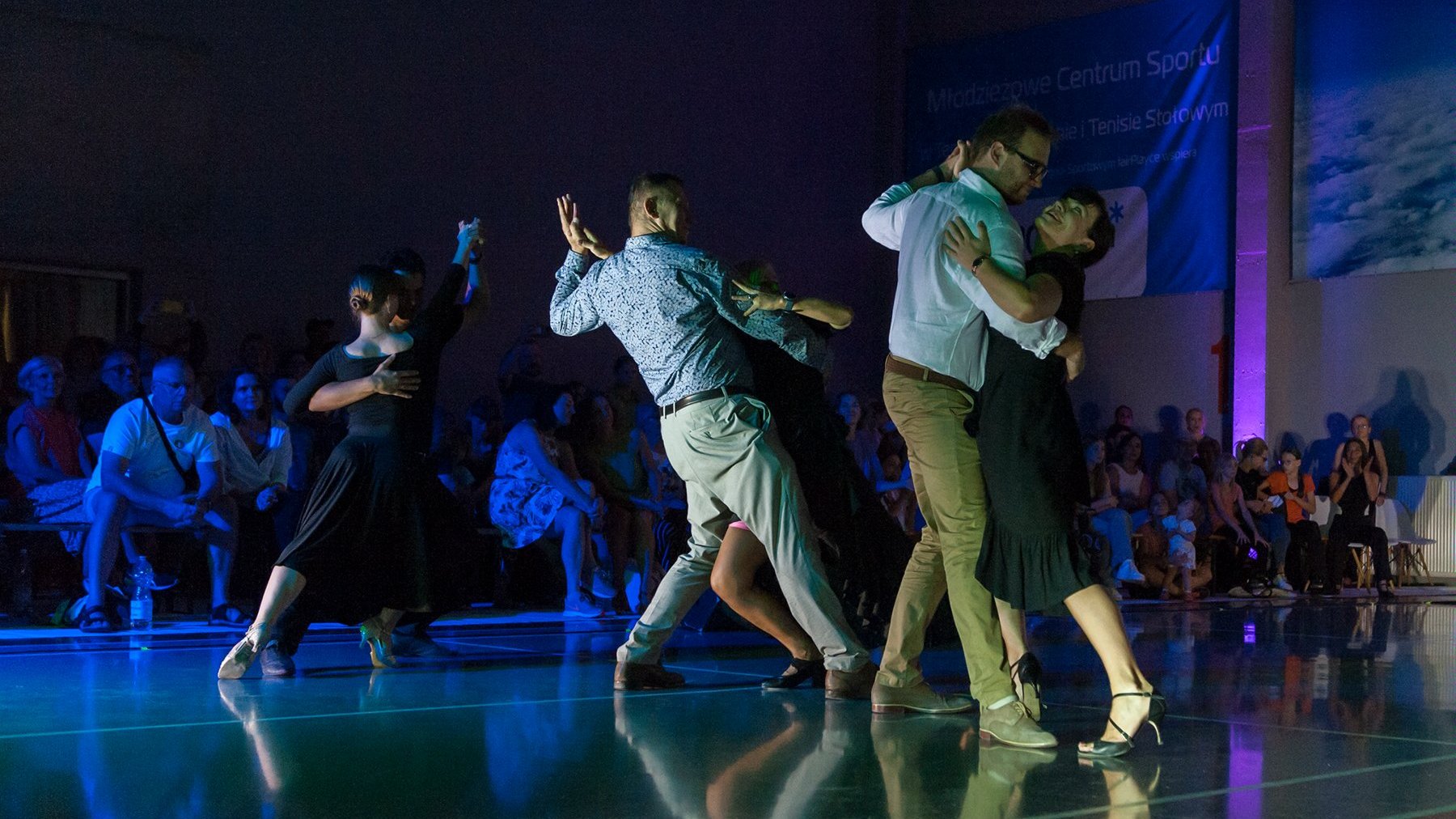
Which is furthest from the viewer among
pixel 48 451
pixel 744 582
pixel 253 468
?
pixel 253 468

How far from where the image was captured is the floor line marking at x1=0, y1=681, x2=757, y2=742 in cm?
370

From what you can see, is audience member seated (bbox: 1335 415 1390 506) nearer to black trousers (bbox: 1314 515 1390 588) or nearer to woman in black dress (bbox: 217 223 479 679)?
black trousers (bbox: 1314 515 1390 588)

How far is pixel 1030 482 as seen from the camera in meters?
3.64

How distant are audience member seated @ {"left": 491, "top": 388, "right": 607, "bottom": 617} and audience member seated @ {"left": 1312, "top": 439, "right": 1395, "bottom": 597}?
6.74 metres

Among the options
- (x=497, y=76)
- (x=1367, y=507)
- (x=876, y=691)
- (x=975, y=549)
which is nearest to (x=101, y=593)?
(x=876, y=691)

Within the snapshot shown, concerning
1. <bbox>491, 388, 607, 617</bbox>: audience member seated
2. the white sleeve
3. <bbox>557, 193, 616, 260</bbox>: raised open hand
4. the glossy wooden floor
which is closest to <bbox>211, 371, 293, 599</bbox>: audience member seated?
<bbox>491, 388, 607, 617</bbox>: audience member seated

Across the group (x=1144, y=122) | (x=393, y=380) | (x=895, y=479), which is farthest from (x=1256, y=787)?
(x=1144, y=122)

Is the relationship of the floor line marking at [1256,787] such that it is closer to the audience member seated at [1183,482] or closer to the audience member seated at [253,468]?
the audience member seated at [253,468]

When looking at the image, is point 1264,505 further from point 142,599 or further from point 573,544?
point 142,599

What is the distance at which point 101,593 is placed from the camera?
677cm

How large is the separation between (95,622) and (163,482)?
896 millimetres

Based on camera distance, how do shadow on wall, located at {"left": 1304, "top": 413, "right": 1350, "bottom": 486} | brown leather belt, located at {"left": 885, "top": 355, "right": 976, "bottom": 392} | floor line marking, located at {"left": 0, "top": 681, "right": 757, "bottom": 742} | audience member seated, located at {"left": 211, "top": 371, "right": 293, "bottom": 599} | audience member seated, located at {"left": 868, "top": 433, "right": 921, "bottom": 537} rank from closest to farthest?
1. floor line marking, located at {"left": 0, "top": 681, "right": 757, "bottom": 742}
2. brown leather belt, located at {"left": 885, "top": 355, "right": 976, "bottom": 392}
3. audience member seated, located at {"left": 211, "top": 371, "right": 293, "bottom": 599}
4. audience member seated, located at {"left": 868, "top": 433, "right": 921, "bottom": 537}
5. shadow on wall, located at {"left": 1304, "top": 413, "right": 1350, "bottom": 486}

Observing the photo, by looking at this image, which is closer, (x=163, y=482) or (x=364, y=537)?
(x=364, y=537)

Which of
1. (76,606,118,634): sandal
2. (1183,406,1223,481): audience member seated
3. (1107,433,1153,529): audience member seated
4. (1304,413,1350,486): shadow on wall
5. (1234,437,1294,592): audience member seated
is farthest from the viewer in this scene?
(1304,413,1350,486): shadow on wall
